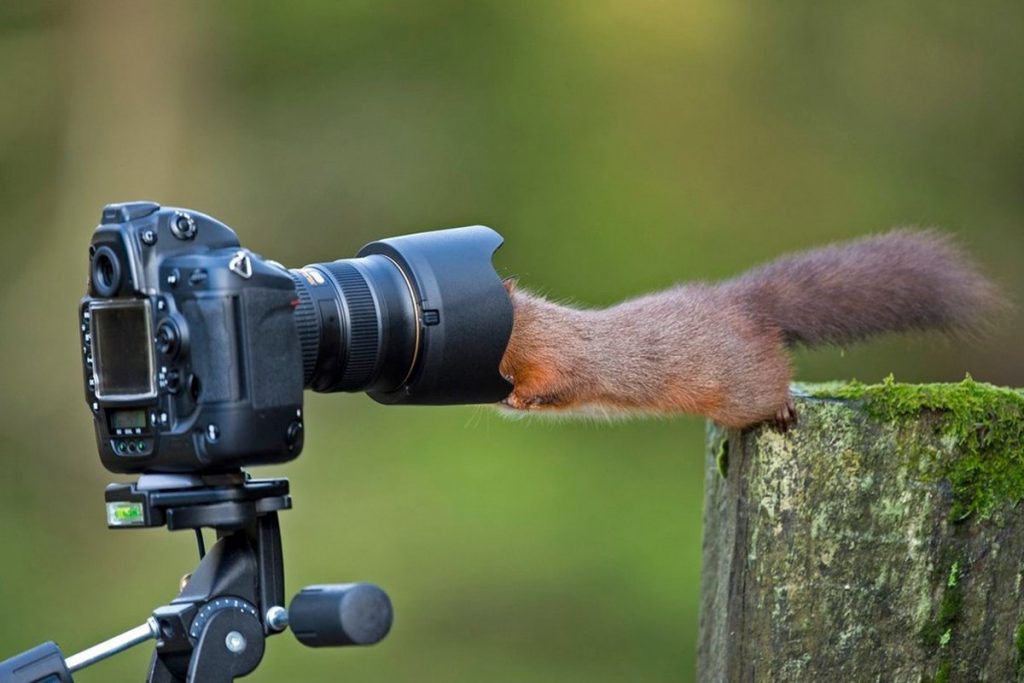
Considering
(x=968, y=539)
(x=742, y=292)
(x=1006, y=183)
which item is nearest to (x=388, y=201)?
(x=1006, y=183)

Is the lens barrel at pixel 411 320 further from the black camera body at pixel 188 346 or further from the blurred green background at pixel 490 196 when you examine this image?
the blurred green background at pixel 490 196

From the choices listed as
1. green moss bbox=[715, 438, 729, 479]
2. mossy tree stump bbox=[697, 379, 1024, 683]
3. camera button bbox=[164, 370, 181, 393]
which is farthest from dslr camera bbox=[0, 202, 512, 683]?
green moss bbox=[715, 438, 729, 479]

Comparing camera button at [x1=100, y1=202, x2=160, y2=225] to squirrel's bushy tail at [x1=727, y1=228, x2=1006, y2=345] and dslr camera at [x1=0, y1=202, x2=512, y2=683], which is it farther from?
squirrel's bushy tail at [x1=727, y1=228, x2=1006, y2=345]

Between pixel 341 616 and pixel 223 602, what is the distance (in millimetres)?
149

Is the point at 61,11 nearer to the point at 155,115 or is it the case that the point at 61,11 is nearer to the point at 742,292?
the point at 155,115

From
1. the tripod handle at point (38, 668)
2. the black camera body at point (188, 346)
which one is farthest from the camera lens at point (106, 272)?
the tripod handle at point (38, 668)

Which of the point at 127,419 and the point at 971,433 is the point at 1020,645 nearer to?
the point at 971,433

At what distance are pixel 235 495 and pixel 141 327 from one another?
196mm

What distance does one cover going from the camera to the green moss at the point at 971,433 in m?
1.70

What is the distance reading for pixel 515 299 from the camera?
1.88m

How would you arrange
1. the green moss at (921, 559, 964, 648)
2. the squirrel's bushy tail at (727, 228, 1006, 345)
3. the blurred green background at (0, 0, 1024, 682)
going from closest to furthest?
1. the green moss at (921, 559, 964, 648)
2. the squirrel's bushy tail at (727, 228, 1006, 345)
3. the blurred green background at (0, 0, 1024, 682)

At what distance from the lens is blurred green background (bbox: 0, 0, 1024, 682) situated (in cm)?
493

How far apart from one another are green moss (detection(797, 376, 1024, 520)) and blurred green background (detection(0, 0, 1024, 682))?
2.92m

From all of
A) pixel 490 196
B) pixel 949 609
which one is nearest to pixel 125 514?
pixel 949 609
